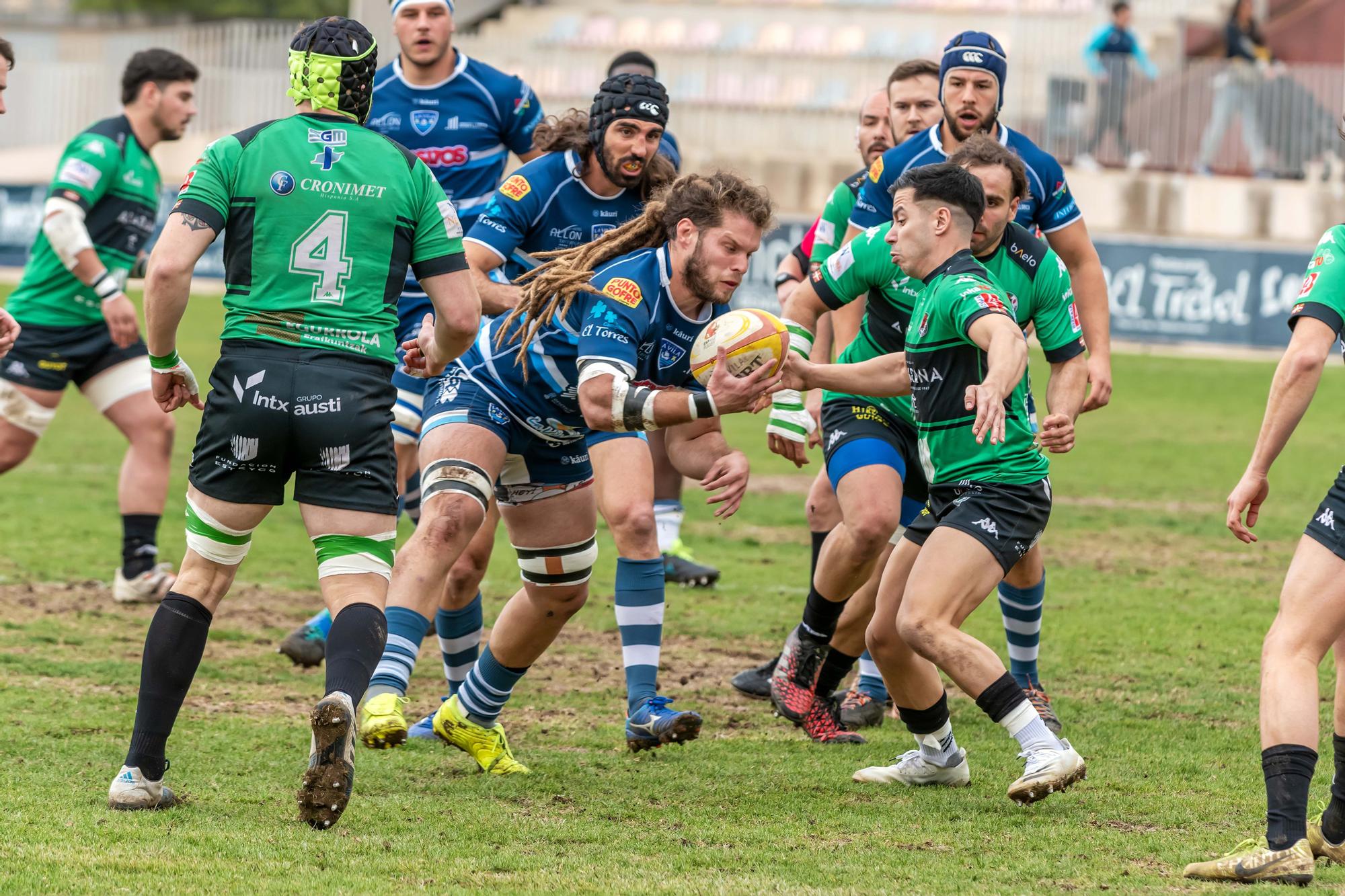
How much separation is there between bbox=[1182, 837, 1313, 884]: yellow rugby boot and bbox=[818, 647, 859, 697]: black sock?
2232 mm

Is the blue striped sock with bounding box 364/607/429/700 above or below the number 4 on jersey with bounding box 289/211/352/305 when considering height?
below

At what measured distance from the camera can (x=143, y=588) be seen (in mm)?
8531

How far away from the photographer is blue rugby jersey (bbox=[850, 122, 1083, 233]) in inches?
268

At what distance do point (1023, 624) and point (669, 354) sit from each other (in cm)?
203

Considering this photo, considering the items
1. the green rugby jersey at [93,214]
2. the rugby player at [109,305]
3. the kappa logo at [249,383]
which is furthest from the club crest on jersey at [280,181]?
the green rugby jersey at [93,214]

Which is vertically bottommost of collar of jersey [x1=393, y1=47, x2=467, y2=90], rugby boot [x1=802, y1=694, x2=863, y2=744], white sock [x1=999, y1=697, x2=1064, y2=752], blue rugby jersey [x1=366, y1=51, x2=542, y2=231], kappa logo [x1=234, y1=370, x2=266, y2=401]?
rugby boot [x1=802, y1=694, x2=863, y2=744]

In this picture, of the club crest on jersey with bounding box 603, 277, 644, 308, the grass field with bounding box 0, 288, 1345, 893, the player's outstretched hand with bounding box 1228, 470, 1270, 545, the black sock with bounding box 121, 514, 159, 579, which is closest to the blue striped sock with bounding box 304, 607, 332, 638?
the grass field with bounding box 0, 288, 1345, 893

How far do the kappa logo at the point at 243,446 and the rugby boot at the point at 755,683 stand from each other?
2976 mm

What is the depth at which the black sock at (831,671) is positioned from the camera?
653 centimetres

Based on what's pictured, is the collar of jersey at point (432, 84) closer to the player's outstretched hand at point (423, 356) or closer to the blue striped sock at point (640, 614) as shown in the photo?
the player's outstretched hand at point (423, 356)

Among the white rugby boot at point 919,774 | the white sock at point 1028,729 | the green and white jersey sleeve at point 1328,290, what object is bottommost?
the white rugby boot at point 919,774

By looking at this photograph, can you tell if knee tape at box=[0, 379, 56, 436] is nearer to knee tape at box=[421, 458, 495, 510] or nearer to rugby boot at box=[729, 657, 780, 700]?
knee tape at box=[421, 458, 495, 510]

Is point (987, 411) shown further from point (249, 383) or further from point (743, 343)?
point (249, 383)

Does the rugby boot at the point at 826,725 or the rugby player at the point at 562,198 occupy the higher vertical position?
the rugby player at the point at 562,198
